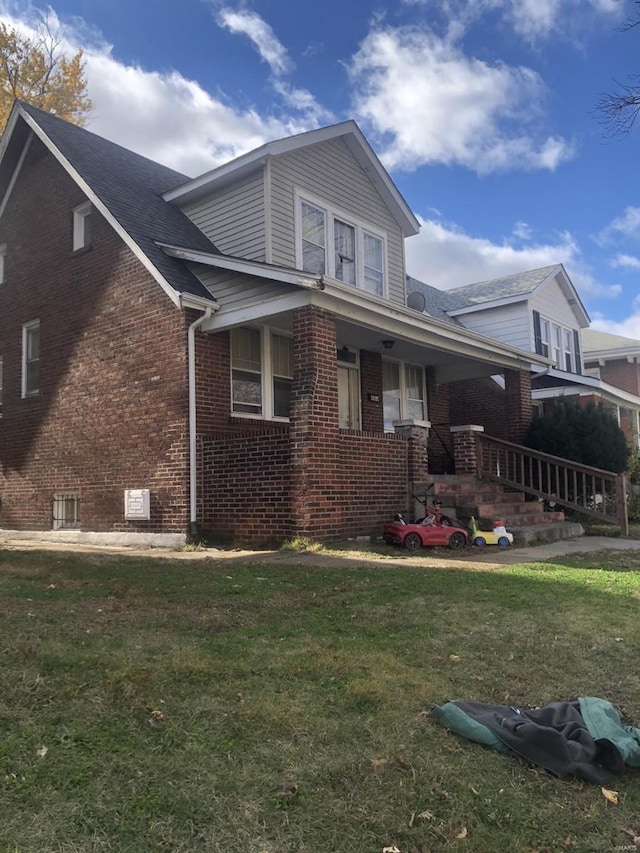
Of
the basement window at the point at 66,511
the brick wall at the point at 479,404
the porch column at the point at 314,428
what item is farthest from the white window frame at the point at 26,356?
the brick wall at the point at 479,404

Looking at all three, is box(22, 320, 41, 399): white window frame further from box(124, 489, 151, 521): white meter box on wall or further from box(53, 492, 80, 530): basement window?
box(124, 489, 151, 521): white meter box on wall

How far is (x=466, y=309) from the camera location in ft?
69.1

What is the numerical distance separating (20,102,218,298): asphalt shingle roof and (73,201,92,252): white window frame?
1.90 feet

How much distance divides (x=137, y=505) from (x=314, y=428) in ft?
11.2

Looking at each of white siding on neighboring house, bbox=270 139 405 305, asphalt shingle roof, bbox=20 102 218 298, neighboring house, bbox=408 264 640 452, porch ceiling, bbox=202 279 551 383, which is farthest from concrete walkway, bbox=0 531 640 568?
neighboring house, bbox=408 264 640 452

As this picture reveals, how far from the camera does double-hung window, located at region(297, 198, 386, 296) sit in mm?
12317

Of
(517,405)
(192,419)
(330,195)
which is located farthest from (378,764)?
(517,405)

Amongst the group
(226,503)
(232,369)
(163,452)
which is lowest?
(226,503)

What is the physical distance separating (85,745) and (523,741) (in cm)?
183

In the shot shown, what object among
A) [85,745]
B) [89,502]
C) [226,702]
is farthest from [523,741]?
[89,502]

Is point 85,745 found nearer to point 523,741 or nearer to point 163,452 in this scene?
point 523,741

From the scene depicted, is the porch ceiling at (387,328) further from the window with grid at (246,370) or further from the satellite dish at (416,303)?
the satellite dish at (416,303)

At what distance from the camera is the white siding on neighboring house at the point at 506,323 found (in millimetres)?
20359

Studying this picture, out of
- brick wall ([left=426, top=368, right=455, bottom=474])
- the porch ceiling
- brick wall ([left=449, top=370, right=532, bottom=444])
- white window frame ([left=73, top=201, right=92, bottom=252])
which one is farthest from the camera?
brick wall ([left=449, top=370, right=532, bottom=444])
